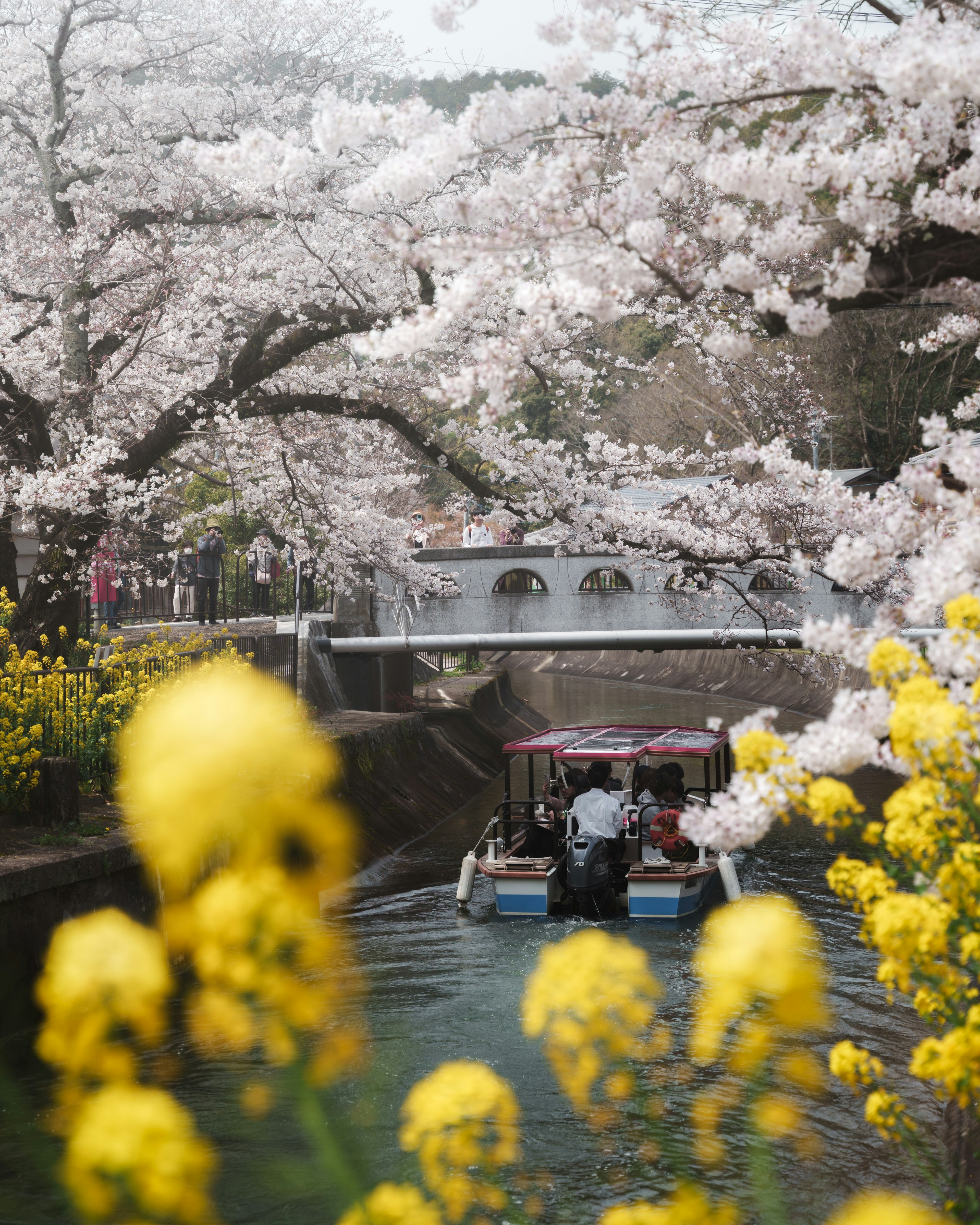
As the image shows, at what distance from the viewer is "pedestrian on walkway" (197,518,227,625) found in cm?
2670

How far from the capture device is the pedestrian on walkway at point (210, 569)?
26703 mm

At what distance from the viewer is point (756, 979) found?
14.1 metres

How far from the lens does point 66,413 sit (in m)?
17.5

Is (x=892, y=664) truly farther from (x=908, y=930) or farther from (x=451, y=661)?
(x=451, y=661)

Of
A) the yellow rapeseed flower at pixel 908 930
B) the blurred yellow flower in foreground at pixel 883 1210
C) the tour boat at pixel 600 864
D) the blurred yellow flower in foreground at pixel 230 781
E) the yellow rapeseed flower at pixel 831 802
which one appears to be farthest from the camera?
the tour boat at pixel 600 864

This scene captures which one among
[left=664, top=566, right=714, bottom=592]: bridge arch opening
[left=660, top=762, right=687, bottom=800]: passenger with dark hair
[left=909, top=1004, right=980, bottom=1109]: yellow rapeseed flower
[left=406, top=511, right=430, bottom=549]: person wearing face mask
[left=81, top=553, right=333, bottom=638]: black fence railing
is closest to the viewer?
[left=909, top=1004, right=980, bottom=1109]: yellow rapeseed flower

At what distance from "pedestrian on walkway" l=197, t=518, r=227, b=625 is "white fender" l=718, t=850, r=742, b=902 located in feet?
45.2

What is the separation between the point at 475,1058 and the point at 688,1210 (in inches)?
150

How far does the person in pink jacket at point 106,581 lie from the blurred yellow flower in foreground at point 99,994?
557 cm

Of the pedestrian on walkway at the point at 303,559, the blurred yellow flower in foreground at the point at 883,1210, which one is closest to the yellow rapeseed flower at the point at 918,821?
the blurred yellow flower in foreground at the point at 883,1210

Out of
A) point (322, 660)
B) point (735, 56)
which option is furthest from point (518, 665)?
point (735, 56)

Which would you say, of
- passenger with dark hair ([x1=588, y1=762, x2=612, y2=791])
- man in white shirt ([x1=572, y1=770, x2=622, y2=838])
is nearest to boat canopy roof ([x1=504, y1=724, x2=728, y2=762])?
passenger with dark hair ([x1=588, y1=762, x2=612, y2=791])

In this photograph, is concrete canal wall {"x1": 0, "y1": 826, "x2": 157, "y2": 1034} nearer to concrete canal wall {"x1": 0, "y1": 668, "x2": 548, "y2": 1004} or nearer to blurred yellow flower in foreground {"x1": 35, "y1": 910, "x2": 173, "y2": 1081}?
concrete canal wall {"x1": 0, "y1": 668, "x2": 548, "y2": 1004}

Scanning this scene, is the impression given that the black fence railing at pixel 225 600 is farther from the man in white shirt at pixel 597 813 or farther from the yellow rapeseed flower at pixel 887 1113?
the yellow rapeseed flower at pixel 887 1113
